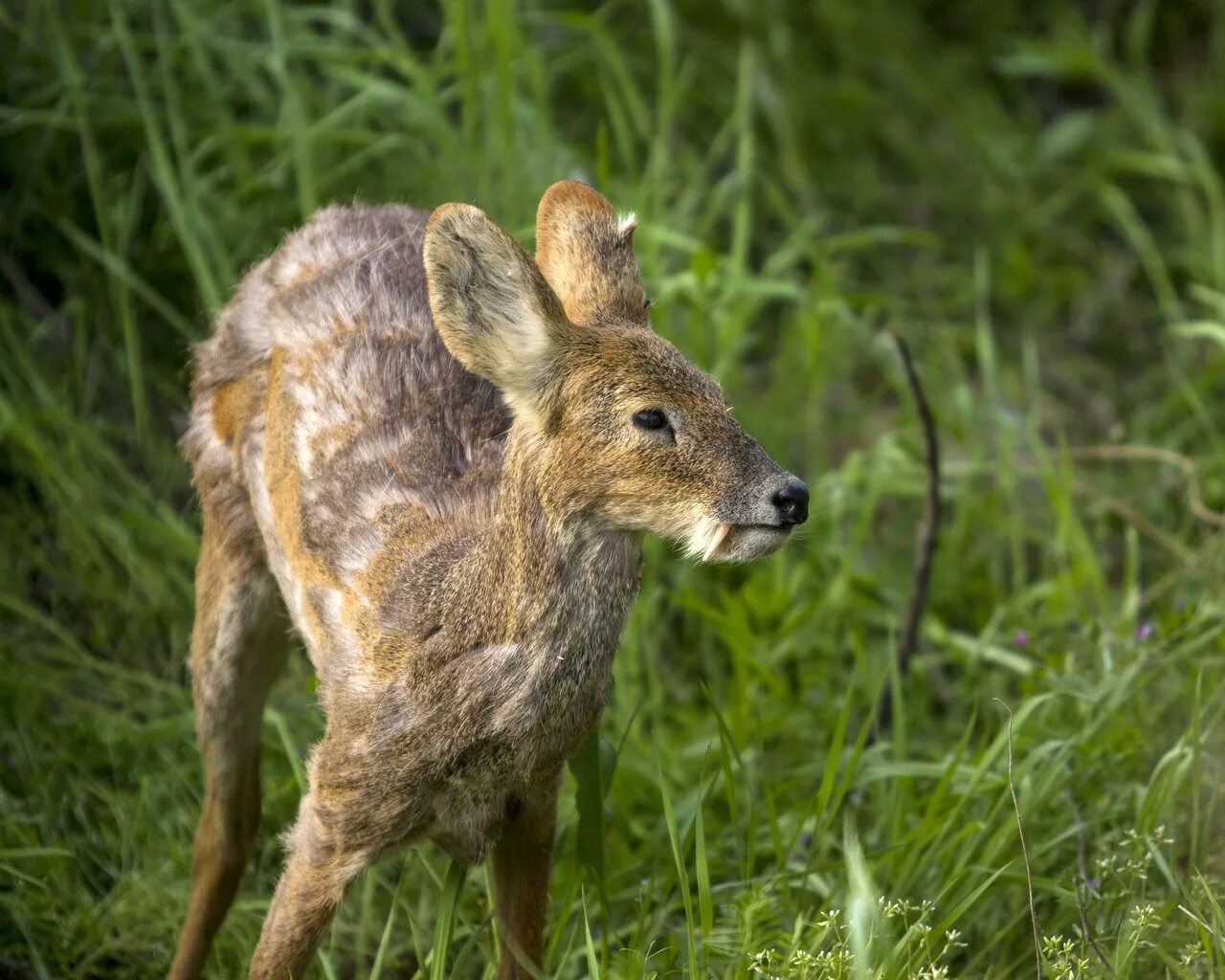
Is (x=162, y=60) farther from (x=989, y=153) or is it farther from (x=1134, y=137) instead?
(x=1134, y=137)

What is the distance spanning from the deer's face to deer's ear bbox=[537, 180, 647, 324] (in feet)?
0.36

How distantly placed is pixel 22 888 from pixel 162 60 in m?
2.53

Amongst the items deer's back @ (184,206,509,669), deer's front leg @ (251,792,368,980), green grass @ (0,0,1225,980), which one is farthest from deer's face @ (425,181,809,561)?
deer's front leg @ (251,792,368,980)

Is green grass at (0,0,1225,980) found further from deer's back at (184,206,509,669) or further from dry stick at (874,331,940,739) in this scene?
deer's back at (184,206,509,669)

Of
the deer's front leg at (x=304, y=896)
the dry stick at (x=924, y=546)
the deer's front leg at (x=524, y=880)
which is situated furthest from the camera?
the dry stick at (x=924, y=546)

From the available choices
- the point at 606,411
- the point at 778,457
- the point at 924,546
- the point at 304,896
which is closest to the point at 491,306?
the point at 606,411

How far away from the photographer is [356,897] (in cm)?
414

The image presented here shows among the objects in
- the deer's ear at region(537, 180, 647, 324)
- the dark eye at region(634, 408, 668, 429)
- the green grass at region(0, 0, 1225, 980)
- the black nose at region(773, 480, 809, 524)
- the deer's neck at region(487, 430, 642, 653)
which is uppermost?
the deer's ear at region(537, 180, 647, 324)

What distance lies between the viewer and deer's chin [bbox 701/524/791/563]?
2.99 metres

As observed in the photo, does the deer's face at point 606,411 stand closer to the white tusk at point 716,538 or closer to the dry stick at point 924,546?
the white tusk at point 716,538

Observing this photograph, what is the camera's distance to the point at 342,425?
3496 millimetres

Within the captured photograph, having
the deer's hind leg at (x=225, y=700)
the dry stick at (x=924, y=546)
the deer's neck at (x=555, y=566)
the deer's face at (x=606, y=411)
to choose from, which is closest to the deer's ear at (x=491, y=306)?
the deer's face at (x=606, y=411)

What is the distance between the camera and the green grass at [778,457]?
12.6ft

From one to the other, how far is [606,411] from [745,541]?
0.33 m
